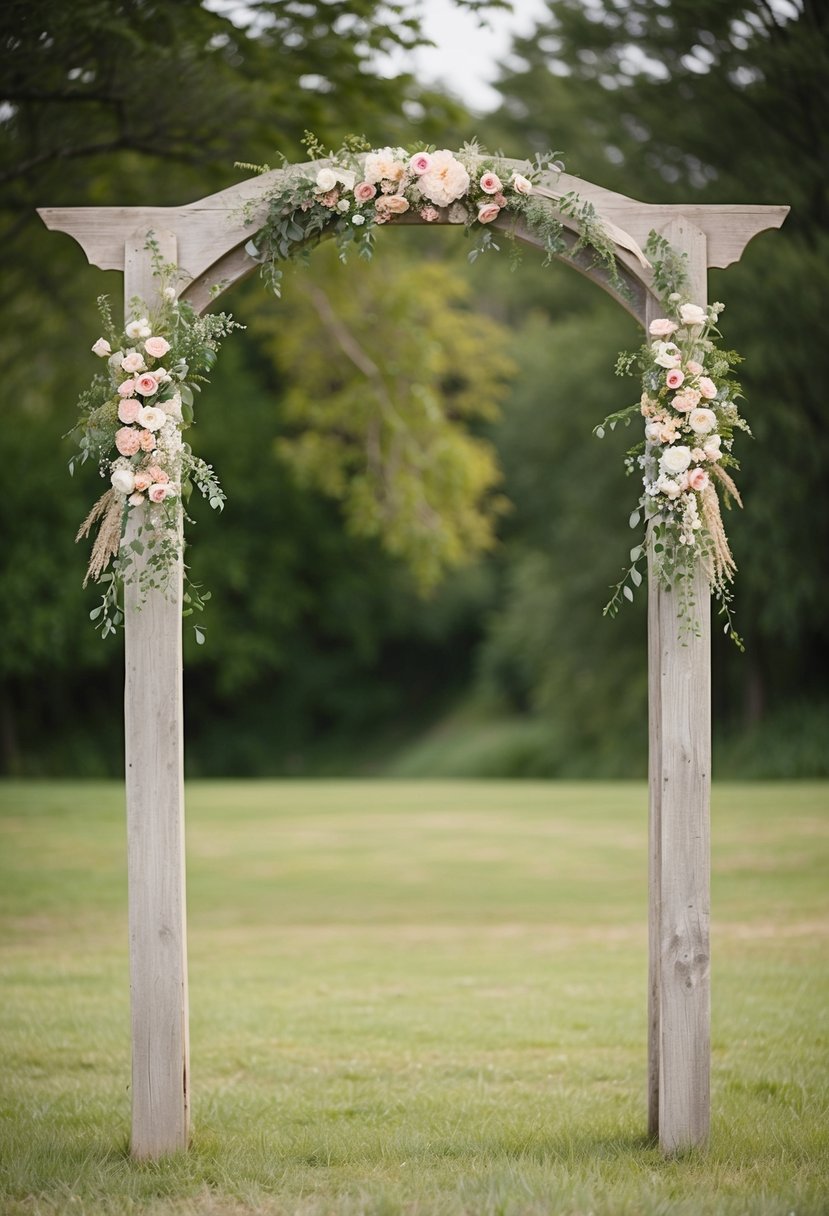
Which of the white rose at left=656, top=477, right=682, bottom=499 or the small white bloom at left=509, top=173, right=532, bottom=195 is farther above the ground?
the small white bloom at left=509, top=173, right=532, bottom=195

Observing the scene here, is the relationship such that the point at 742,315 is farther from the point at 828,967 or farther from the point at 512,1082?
the point at 512,1082

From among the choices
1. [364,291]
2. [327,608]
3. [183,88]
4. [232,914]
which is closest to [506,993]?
[232,914]

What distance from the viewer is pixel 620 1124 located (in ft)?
16.4

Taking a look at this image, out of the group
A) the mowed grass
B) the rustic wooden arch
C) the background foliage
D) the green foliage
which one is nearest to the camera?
the mowed grass

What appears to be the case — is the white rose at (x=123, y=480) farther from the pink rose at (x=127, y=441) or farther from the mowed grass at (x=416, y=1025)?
the mowed grass at (x=416, y=1025)

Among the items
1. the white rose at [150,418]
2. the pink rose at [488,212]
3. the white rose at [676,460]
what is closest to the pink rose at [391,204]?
the pink rose at [488,212]

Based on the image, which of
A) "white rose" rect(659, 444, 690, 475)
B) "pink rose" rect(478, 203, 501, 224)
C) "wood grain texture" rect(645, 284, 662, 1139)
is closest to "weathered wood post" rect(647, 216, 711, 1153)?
"wood grain texture" rect(645, 284, 662, 1139)

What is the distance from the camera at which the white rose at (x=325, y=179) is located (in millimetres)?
4629

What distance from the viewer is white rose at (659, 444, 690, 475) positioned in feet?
14.8

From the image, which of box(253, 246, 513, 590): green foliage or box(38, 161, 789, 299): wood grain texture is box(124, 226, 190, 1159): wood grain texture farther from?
box(253, 246, 513, 590): green foliage

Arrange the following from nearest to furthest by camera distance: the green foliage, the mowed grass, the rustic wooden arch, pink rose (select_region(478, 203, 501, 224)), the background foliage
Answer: the mowed grass → the rustic wooden arch → pink rose (select_region(478, 203, 501, 224)) → the background foliage → the green foliage

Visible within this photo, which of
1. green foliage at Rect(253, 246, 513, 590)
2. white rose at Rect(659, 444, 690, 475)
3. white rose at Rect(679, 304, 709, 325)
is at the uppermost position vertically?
green foliage at Rect(253, 246, 513, 590)

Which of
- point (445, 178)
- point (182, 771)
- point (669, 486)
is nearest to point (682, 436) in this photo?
point (669, 486)

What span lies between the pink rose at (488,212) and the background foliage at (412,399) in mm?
4241
